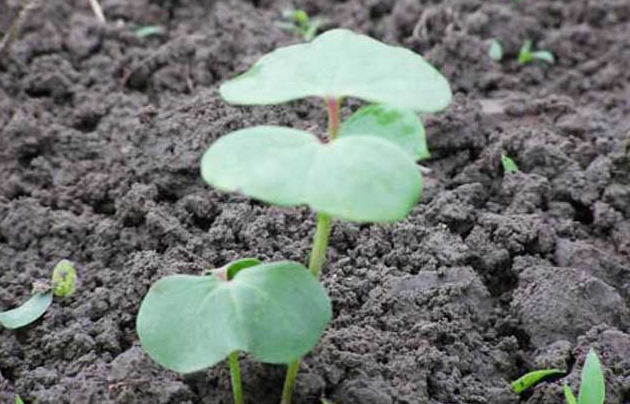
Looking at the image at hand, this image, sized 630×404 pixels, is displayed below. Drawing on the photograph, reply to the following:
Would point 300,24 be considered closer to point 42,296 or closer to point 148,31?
point 148,31

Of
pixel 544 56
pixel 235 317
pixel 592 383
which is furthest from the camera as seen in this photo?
pixel 544 56

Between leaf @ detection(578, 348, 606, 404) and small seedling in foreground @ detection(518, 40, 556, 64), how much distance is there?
3.78 feet

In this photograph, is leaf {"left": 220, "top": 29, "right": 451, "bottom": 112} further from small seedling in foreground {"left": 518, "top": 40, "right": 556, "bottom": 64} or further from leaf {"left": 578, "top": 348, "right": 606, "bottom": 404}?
small seedling in foreground {"left": 518, "top": 40, "right": 556, "bottom": 64}

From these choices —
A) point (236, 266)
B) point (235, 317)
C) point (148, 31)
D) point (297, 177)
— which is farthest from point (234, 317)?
point (148, 31)

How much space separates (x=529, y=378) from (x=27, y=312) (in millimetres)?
870

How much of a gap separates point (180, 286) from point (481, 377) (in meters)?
0.57

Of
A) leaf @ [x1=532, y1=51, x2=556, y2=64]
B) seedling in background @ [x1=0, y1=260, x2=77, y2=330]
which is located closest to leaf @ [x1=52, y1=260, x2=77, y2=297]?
seedling in background @ [x1=0, y1=260, x2=77, y2=330]

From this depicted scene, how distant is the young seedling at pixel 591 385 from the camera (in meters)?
1.38

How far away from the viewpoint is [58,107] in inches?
84.4

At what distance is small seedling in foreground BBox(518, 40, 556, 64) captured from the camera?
237 centimetres

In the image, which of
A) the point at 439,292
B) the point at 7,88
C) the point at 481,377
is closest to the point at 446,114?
the point at 439,292

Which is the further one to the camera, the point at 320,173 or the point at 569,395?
the point at 569,395

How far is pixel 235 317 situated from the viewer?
1.16 meters

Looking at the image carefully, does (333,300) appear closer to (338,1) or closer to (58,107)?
(58,107)
